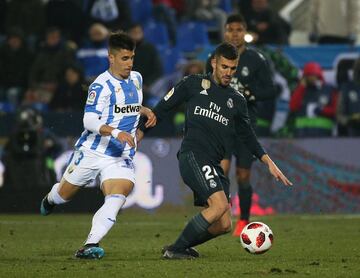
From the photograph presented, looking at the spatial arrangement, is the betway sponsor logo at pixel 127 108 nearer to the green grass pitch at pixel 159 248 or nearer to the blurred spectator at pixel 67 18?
the green grass pitch at pixel 159 248

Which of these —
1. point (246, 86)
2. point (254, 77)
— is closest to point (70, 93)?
point (254, 77)

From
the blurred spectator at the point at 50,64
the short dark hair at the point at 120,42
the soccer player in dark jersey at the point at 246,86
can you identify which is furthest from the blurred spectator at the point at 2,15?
the short dark hair at the point at 120,42

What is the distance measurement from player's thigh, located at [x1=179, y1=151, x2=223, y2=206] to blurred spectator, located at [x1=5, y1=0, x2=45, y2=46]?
1259 cm

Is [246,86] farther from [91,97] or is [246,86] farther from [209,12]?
[209,12]

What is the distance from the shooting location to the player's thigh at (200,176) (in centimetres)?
991

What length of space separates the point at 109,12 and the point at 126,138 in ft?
40.0

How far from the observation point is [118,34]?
10.4 meters

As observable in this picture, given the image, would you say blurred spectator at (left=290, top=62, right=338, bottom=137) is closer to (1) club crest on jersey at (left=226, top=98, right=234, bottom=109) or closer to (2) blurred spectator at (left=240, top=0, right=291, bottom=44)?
(2) blurred spectator at (left=240, top=0, right=291, bottom=44)

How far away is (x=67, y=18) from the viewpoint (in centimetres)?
2177

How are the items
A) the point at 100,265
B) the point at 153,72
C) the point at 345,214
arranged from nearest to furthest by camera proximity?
the point at 100,265
the point at 345,214
the point at 153,72

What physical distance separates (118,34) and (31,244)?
109 inches

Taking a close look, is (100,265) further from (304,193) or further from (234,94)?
(304,193)

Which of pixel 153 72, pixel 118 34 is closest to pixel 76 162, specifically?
pixel 118 34

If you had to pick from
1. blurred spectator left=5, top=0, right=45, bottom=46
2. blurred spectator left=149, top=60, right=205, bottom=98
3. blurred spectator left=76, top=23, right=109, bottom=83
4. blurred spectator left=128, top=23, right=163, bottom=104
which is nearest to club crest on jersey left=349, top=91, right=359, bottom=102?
blurred spectator left=149, top=60, right=205, bottom=98
